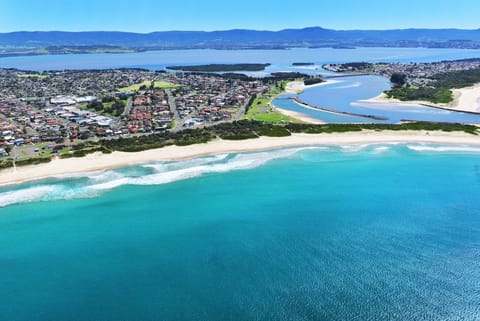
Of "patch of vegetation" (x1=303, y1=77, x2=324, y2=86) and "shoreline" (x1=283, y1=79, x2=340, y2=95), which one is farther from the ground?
"patch of vegetation" (x1=303, y1=77, x2=324, y2=86)

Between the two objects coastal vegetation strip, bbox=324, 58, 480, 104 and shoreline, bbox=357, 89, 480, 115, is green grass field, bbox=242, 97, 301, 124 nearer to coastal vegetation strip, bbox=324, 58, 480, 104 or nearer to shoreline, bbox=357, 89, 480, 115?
shoreline, bbox=357, 89, 480, 115

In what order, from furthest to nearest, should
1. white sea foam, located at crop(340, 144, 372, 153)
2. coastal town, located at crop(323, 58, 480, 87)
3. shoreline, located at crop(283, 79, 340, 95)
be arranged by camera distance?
1. coastal town, located at crop(323, 58, 480, 87)
2. shoreline, located at crop(283, 79, 340, 95)
3. white sea foam, located at crop(340, 144, 372, 153)

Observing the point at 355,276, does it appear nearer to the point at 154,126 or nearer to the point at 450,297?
the point at 450,297

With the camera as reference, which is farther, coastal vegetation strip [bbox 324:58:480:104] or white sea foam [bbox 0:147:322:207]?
coastal vegetation strip [bbox 324:58:480:104]

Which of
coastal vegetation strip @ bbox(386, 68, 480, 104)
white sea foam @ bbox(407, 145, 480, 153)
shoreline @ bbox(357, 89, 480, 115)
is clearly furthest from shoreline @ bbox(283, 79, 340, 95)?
white sea foam @ bbox(407, 145, 480, 153)

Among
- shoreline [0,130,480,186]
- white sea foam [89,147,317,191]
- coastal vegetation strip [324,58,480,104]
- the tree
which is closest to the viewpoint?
white sea foam [89,147,317,191]
